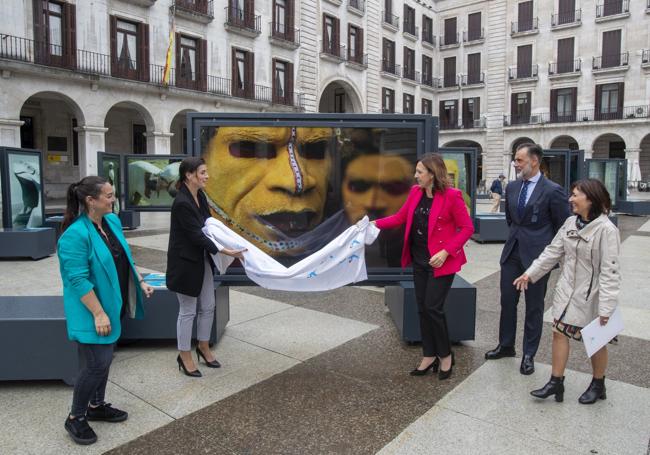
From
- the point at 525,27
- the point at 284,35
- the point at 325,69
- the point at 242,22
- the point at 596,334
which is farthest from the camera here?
the point at 525,27

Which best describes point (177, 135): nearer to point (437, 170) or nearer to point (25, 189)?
point (25, 189)

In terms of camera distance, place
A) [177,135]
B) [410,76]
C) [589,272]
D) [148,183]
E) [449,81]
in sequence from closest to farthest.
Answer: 1. [589,272]
2. [148,183]
3. [177,135]
4. [410,76]
5. [449,81]

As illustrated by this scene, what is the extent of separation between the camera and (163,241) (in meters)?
12.0

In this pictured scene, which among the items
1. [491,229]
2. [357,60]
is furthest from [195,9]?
[491,229]

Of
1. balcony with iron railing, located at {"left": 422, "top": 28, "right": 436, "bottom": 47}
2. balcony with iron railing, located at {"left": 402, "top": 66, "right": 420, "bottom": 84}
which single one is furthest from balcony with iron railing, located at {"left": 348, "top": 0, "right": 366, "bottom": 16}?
balcony with iron railing, located at {"left": 422, "top": 28, "right": 436, "bottom": 47}

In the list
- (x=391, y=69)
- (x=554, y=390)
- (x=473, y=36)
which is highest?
(x=473, y=36)

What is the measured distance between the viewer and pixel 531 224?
13.8 feet

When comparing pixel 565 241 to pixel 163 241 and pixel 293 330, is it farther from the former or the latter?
pixel 163 241

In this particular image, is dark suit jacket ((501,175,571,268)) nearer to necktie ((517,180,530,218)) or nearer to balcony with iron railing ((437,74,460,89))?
necktie ((517,180,530,218))

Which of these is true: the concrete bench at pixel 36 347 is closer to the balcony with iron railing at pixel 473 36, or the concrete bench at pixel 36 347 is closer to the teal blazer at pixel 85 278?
the teal blazer at pixel 85 278

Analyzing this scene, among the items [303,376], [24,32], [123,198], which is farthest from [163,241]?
[24,32]

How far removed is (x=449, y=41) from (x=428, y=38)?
6.60ft

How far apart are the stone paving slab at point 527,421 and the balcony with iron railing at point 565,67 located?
132ft

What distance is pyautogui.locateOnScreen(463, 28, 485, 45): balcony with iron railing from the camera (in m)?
42.7
